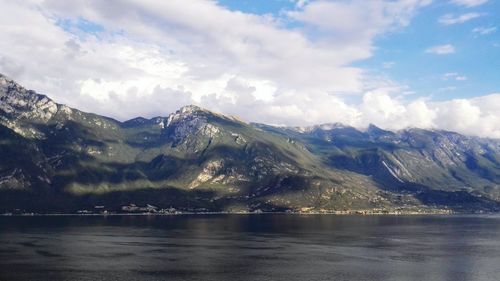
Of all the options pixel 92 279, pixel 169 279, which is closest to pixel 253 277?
pixel 169 279

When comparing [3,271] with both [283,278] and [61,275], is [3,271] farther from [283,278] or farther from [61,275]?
[283,278]

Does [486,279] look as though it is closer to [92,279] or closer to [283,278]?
[283,278]

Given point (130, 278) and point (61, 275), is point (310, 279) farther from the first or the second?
point (61, 275)

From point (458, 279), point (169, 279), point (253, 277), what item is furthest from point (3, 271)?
point (458, 279)

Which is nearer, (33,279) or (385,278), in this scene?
(33,279)

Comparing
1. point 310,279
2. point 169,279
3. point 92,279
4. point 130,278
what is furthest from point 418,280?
point 92,279

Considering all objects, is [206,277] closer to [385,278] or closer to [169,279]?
[169,279]

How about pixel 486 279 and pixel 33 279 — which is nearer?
pixel 33 279
